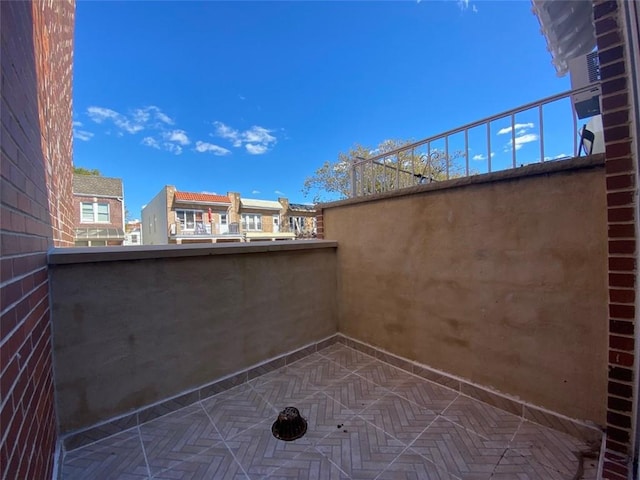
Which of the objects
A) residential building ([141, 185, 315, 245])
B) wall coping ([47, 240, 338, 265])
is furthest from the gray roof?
wall coping ([47, 240, 338, 265])

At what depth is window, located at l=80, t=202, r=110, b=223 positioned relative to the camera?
1723cm

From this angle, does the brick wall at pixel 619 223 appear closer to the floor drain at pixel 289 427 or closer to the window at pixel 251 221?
the floor drain at pixel 289 427

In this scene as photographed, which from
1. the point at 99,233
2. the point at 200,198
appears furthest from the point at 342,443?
the point at 200,198

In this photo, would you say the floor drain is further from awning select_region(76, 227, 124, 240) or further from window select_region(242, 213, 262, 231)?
window select_region(242, 213, 262, 231)

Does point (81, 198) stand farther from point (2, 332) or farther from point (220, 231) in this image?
point (2, 332)

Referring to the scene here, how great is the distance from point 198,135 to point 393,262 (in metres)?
37.9

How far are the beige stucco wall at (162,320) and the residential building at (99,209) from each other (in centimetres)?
1855

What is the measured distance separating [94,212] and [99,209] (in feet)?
1.14

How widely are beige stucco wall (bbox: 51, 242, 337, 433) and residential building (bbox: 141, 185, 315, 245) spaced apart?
48.3 feet

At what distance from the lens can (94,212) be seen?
1761 cm

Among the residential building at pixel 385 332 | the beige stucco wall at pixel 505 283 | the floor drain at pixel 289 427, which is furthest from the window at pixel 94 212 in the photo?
the floor drain at pixel 289 427

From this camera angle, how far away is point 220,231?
21625 millimetres

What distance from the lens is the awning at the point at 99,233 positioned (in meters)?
16.1

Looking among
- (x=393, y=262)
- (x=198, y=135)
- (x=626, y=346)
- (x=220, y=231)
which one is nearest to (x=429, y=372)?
(x=393, y=262)
